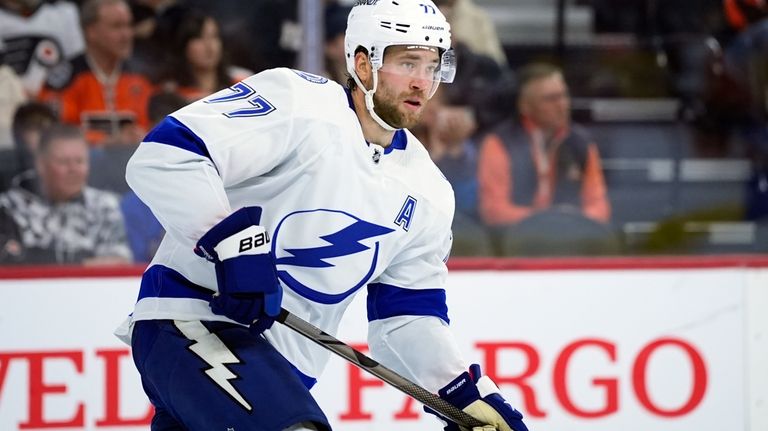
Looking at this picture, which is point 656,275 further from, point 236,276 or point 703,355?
point 236,276

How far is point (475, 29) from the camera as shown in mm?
4160

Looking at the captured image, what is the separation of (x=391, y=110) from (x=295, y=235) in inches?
10.7

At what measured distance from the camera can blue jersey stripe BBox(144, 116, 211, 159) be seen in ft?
6.39

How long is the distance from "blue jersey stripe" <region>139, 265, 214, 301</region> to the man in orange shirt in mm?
1876

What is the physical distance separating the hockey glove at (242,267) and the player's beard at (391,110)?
0.37 meters

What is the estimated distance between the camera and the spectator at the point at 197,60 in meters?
3.95

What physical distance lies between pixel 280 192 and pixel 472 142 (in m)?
1.96

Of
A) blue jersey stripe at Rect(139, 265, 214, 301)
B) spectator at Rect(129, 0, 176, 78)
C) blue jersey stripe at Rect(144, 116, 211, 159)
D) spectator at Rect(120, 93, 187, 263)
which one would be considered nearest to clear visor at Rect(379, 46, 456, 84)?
blue jersey stripe at Rect(144, 116, 211, 159)

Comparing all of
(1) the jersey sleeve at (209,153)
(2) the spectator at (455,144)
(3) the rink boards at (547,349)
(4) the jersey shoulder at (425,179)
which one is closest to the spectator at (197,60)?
(2) the spectator at (455,144)

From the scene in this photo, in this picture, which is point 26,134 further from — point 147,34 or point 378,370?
point 378,370

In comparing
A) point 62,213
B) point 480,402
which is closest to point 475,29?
point 62,213

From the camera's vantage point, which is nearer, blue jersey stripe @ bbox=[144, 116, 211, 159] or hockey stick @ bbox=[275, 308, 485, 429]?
blue jersey stripe @ bbox=[144, 116, 211, 159]

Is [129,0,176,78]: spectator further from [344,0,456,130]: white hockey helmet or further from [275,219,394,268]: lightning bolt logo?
[275,219,394,268]: lightning bolt logo

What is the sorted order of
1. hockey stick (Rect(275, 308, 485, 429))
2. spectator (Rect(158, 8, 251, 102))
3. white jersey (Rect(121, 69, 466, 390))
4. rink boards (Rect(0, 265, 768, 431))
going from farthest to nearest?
spectator (Rect(158, 8, 251, 102))
rink boards (Rect(0, 265, 768, 431))
hockey stick (Rect(275, 308, 485, 429))
white jersey (Rect(121, 69, 466, 390))
